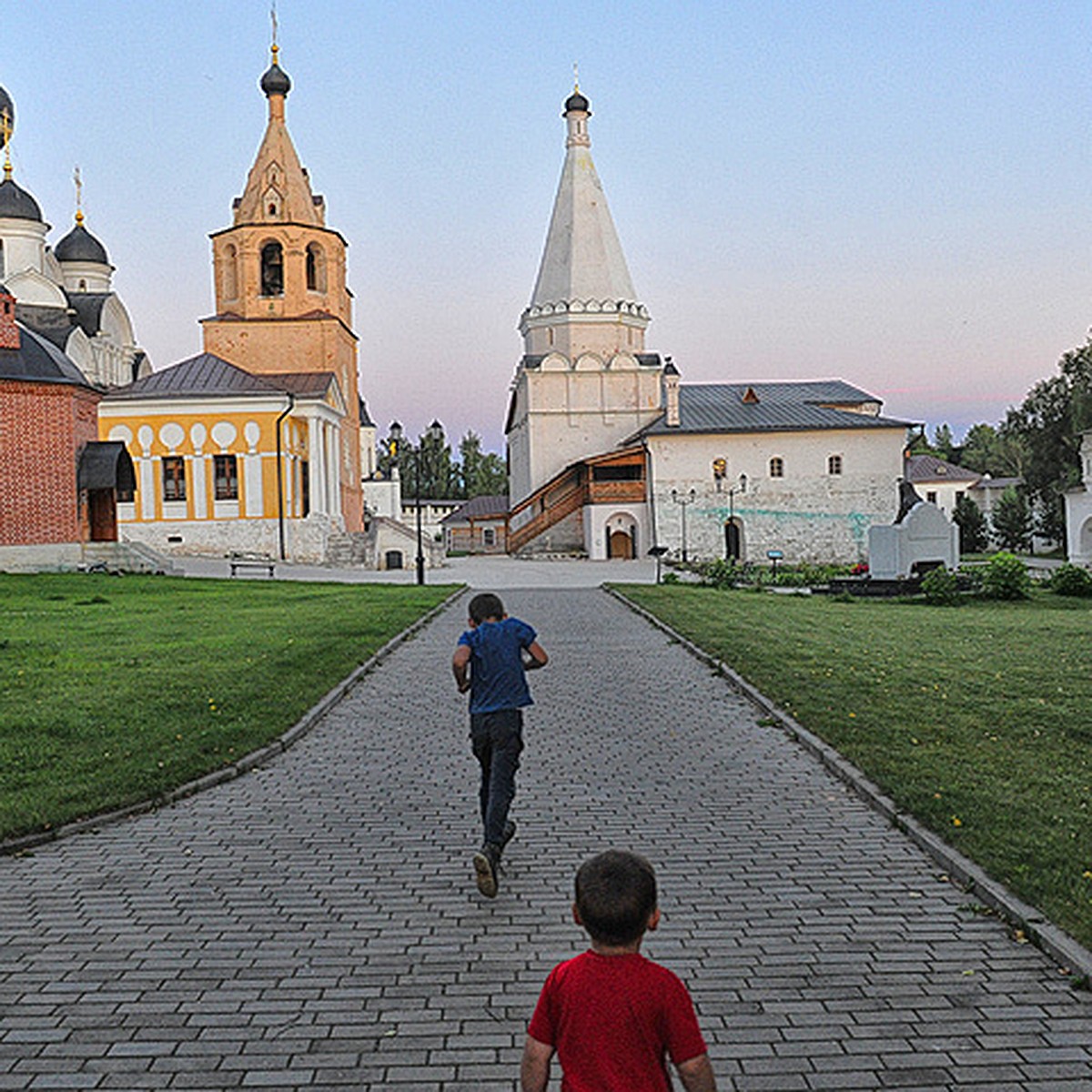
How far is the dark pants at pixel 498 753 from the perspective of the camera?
22.1 ft

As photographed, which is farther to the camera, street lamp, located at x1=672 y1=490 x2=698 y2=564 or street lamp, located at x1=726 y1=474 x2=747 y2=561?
street lamp, located at x1=726 y1=474 x2=747 y2=561

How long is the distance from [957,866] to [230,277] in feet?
165

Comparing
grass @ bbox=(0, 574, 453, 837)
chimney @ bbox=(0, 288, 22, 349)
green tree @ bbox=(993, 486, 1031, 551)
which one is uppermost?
chimney @ bbox=(0, 288, 22, 349)

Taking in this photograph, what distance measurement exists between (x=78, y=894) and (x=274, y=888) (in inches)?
41.7

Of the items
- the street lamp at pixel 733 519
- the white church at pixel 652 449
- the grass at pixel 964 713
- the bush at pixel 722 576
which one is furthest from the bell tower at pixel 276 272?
the grass at pixel 964 713

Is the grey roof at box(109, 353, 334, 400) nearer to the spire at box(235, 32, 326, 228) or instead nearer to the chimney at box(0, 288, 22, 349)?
the spire at box(235, 32, 326, 228)

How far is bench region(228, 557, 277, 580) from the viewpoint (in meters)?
37.7

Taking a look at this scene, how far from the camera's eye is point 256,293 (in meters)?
51.3

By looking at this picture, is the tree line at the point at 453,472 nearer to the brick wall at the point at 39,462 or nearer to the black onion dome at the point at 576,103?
the black onion dome at the point at 576,103

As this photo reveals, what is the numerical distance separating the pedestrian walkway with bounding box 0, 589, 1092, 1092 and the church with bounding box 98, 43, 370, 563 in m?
38.1

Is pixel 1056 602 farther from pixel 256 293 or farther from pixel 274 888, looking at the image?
pixel 256 293

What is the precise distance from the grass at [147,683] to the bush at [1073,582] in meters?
15.9

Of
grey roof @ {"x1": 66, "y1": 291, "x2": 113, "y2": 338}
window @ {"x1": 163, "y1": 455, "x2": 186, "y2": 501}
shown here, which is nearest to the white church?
window @ {"x1": 163, "y1": 455, "x2": 186, "y2": 501}

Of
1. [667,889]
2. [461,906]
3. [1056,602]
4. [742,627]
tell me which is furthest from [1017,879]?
[1056,602]
